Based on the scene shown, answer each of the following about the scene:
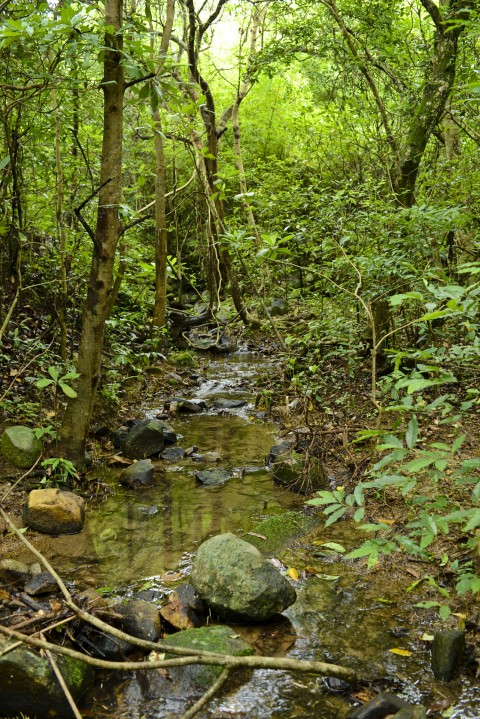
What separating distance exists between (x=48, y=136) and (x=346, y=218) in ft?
13.0

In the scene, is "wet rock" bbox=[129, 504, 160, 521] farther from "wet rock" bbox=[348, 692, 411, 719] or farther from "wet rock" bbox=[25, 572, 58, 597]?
"wet rock" bbox=[348, 692, 411, 719]

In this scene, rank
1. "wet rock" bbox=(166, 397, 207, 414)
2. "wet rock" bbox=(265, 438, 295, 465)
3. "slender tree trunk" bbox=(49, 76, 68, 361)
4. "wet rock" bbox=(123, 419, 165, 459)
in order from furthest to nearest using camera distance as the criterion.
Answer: "wet rock" bbox=(166, 397, 207, 414) < "wet rock" bbox=(123, 419, 165, 459) < "wet rock" bbox=(265, 438, 295, 465) < "slender tree trunk" bbox=(49, 76, 68, 361)

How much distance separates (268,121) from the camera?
695 inches

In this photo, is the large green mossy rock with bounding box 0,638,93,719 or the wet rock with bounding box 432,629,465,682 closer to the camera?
the large green mossy rock with bounding box 0,638,93,719

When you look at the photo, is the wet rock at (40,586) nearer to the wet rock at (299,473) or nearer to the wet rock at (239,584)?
the wet rock at (239,584)

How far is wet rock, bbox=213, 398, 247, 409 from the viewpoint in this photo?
907 centimetres

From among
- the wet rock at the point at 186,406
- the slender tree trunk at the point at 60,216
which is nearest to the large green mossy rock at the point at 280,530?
the slender tree trunk at the point at 60,216

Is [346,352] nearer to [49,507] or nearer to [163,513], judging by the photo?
[163,513]

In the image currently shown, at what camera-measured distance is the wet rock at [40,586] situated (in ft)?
12.9

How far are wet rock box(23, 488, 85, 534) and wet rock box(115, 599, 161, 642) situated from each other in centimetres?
140

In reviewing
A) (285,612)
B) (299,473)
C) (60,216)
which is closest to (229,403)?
(299,473)

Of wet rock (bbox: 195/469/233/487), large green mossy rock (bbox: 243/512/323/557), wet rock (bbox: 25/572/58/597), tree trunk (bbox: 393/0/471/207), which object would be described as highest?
tree trunk (bbox: 393/0/471/207)

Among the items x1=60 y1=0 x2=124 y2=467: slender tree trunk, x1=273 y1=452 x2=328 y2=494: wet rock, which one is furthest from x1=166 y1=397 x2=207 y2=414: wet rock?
x1=60 y1=0 x2=124 y2=467: slender tree trunk

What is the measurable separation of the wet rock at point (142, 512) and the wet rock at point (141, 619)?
1638mm
